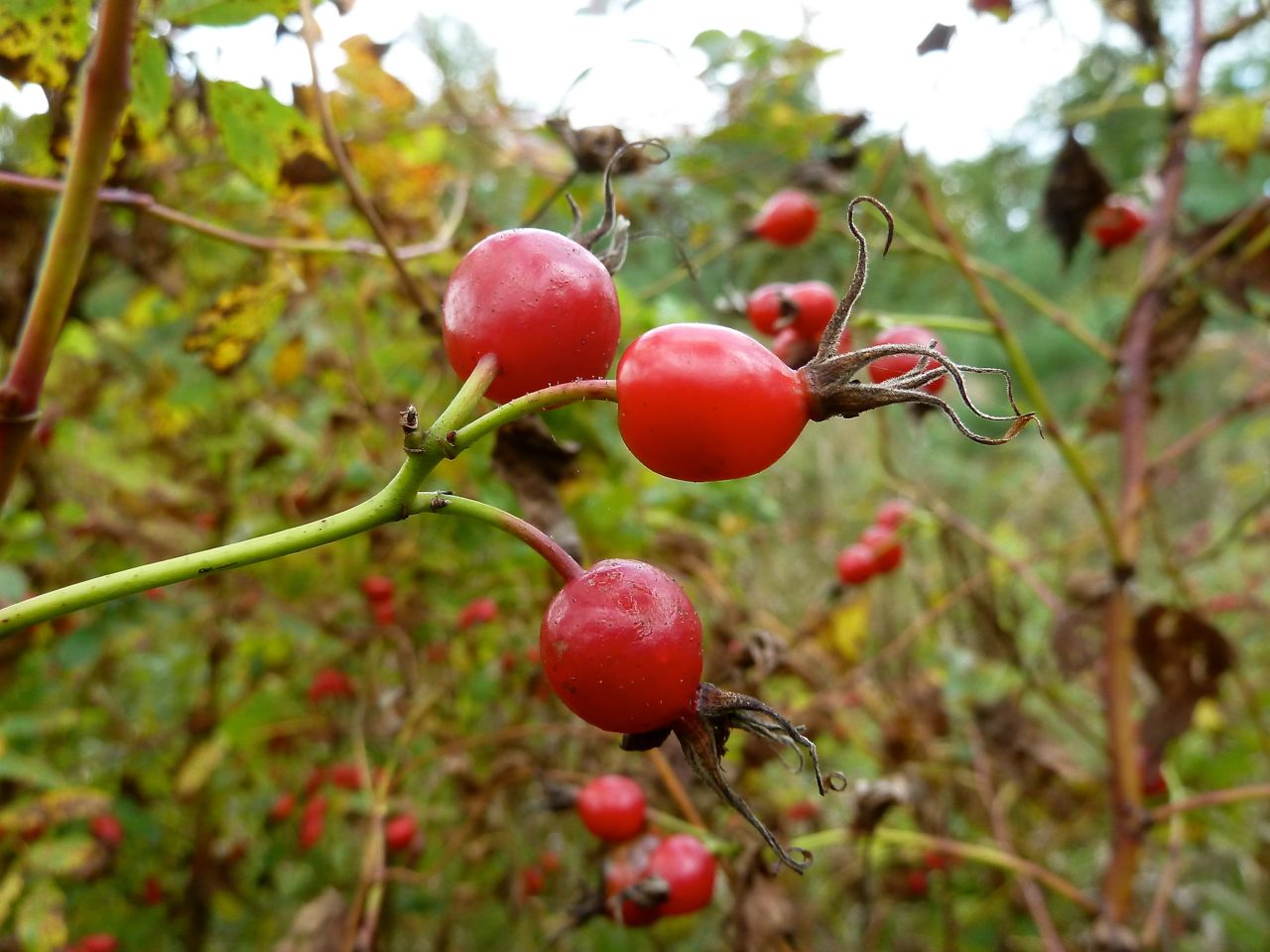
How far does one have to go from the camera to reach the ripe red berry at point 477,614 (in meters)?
1.72

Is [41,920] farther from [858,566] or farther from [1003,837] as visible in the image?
[1003,837]

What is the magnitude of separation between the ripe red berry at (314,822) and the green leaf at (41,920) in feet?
1.59

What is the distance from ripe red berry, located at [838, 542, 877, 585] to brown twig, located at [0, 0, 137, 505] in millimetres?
1459

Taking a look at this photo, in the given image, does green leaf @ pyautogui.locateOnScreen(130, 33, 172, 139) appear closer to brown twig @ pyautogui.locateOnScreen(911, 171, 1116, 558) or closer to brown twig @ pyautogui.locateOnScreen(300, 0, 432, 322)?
brown twig @ pyautogui.locateOnScreen(300, 0, 432, 322)

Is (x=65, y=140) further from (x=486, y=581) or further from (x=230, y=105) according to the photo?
(x=486, y=581)

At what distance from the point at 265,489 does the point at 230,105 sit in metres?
1.20

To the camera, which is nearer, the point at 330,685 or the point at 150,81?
the point at 150,81

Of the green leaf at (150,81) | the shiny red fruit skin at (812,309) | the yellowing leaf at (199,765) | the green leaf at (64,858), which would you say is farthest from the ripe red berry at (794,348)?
the yellowing leaf at (199,765)

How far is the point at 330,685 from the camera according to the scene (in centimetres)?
183

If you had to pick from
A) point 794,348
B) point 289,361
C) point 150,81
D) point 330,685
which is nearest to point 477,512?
point 794,348

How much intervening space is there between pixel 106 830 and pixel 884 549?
5.01 ft

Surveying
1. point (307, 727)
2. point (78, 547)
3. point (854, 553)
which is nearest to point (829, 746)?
point (854, 553)

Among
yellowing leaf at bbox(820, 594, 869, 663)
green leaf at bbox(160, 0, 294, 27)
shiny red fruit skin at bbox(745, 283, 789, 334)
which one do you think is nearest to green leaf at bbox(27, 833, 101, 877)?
green leaf at bbox(160, 0, 294, 27)

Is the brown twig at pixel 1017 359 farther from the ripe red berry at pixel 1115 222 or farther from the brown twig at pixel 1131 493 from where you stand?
the ripe red berry at pixel 1115 222
